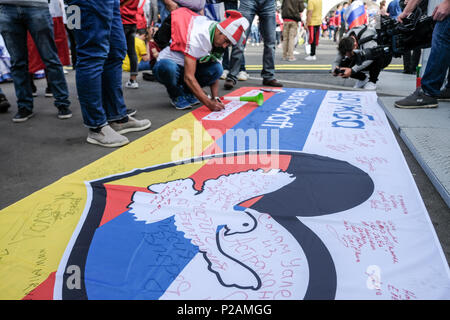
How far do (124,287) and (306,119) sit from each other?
1912mm

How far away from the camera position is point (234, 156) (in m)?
1.80

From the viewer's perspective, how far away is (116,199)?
1.38 meters

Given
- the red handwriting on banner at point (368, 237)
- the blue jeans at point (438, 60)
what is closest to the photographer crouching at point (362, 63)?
the blue jeans at point (438, 60)

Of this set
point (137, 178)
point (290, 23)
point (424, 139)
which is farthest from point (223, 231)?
point (290, 23)

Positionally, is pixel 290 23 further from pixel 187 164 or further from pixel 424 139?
pixel 187 164

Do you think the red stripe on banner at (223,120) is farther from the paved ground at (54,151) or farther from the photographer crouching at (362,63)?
the photographer crouching at (362,63)

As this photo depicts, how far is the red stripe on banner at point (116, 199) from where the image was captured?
1273mm

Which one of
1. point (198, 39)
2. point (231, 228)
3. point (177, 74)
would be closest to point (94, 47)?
point (198, 39)

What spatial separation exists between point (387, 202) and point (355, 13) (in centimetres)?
478

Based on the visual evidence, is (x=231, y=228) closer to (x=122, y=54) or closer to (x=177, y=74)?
(x=122, y=54)

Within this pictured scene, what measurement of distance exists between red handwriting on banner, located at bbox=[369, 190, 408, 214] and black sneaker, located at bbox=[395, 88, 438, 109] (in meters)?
1.61

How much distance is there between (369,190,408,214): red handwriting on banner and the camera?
126cm

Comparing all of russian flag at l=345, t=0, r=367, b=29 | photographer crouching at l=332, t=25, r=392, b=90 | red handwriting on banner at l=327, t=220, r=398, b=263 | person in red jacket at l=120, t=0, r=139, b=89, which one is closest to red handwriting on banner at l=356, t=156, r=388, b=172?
red handwriting on banner at l=327, t=220, r=398, b=263

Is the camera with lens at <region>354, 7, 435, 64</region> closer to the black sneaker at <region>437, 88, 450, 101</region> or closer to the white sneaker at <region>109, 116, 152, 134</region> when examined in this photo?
the black sneaker at <region>437, 88, 450, 101</region>
